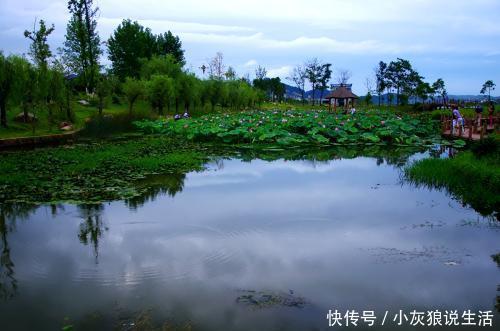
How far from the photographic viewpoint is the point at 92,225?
22.4 ft

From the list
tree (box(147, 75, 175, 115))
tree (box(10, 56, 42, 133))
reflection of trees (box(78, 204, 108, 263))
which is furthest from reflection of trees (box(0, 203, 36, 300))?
tree (box(147, 75, 175, 115))

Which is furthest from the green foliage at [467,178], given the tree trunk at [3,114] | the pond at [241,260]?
the tree trunk at [3,114]

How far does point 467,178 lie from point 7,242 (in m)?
9.28

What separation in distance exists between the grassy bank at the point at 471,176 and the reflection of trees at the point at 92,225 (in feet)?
21.8

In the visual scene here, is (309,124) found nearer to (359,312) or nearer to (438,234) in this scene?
(438,234)

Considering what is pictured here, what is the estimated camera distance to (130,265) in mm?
5289

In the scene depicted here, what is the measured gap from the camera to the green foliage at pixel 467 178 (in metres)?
8.44

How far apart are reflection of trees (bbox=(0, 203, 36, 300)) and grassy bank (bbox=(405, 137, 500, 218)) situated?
Answer: 298 inches

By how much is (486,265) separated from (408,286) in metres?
1.38

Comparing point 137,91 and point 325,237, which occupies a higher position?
point 137,91

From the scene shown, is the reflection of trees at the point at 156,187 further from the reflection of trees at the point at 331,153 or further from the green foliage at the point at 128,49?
the green foliage at the point at 128,49

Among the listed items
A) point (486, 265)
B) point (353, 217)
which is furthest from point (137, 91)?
point (486, 265)

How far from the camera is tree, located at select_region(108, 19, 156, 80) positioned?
50.2 meters

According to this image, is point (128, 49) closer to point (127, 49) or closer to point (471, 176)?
point (127, 49)
